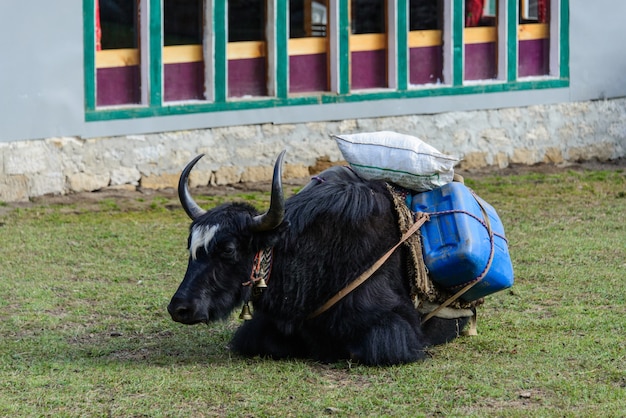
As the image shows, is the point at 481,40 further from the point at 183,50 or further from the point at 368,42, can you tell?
the point at 183,50

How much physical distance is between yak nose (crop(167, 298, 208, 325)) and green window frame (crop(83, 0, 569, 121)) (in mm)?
5127

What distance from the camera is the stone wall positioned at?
1055 centimetres

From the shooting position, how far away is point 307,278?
6.04m

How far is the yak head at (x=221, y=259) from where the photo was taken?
587cm

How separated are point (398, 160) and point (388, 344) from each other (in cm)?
100

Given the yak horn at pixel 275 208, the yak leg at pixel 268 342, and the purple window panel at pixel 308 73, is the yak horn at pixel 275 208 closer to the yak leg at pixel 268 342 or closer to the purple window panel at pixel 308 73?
the yak leg at pixel 268 342

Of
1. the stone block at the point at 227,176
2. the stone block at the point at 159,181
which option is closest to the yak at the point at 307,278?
the stone block at the point at 159,181

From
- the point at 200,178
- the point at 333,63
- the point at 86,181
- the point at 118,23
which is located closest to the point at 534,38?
the point at 333,63

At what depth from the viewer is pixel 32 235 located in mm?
9375

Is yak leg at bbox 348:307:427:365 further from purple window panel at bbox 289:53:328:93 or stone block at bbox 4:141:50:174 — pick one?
purple window panel at bbox 289:53:328:93

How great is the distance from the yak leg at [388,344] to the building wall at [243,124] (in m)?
5.24

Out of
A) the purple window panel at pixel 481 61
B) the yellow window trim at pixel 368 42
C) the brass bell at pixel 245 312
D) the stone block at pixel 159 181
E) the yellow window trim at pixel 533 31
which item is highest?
the yellow window trim at pixel 533 31

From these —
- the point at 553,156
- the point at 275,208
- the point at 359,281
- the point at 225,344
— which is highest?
the point at 275,208

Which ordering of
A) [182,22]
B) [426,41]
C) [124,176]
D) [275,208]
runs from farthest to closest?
[426,41], [182,22], [124,176], [275,208]
